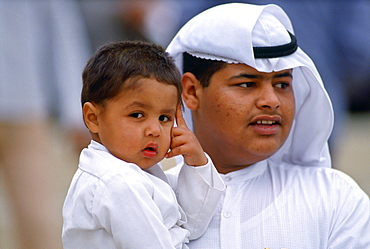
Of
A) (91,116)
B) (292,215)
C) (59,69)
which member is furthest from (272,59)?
(59,69)

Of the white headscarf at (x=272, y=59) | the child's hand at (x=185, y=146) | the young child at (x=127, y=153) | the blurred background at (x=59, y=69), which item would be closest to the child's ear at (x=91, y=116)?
the young child at (x=127, y=153)

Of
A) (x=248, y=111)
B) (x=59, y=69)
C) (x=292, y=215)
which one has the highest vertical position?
(x=248, y=111)

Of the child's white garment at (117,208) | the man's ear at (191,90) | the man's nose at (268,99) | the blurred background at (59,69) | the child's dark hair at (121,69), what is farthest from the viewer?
the blurred background at (59,69)

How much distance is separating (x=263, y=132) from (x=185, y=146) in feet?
1.95

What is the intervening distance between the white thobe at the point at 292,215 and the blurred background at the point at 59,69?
1.98 meters

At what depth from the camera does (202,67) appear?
4.16 meters

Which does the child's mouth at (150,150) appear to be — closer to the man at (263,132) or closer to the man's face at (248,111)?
the man at (263,132)

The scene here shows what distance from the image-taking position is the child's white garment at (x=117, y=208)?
3047mm

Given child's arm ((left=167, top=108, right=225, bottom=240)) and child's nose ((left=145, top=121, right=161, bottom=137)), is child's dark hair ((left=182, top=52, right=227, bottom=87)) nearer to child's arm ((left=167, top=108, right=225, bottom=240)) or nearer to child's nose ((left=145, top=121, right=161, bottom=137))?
child's arm ((left=167, top=108, right=225, bottom=240))

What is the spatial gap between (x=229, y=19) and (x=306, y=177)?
93cm

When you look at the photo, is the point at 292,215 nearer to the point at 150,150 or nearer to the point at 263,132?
the point at 263,132

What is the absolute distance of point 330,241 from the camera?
12.3 feet

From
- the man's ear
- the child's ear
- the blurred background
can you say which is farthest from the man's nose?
the blurred background

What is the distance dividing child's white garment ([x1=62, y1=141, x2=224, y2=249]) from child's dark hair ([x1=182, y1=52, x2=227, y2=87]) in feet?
2.98
